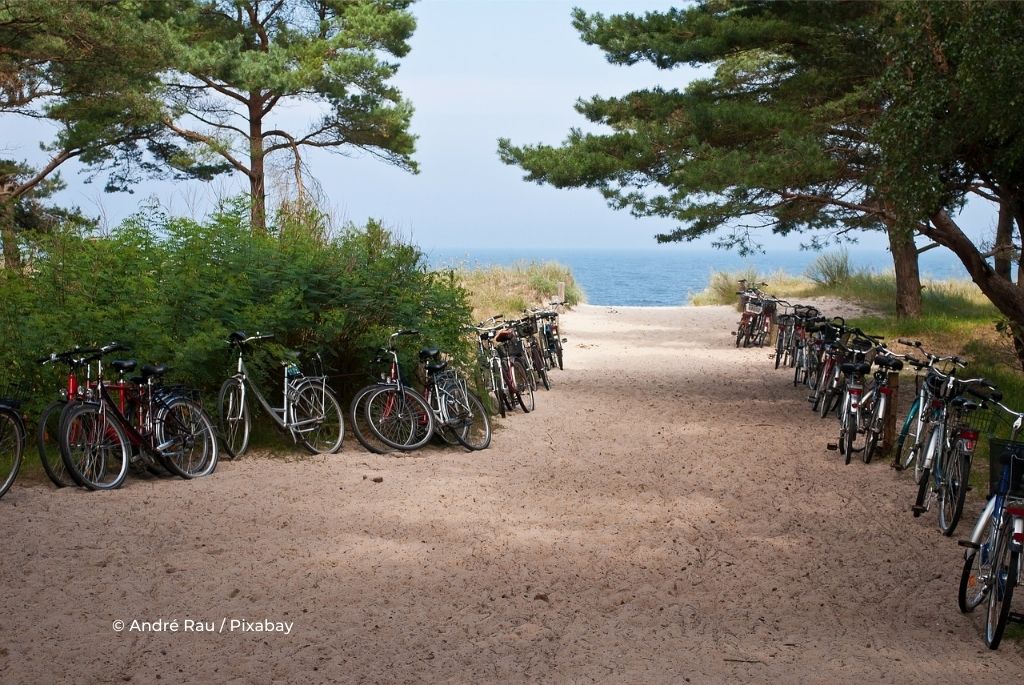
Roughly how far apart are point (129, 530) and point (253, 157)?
2199cm

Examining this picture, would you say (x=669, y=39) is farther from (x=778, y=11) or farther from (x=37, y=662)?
(x=37, y=662)

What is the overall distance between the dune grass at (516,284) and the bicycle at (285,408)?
1137 cm

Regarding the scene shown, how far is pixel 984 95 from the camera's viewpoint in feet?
31.3

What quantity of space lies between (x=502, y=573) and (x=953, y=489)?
295cm

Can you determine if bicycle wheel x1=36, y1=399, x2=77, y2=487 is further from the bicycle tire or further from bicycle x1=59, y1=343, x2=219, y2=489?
the bicycle tire

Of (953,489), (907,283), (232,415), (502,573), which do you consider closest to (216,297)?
(232,415)

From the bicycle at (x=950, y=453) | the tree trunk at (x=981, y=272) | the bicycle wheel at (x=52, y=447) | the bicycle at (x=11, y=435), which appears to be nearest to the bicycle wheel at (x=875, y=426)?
the bicycle at (x=950, y=453)

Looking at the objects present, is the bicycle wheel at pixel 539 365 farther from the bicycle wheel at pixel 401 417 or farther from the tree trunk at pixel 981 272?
the tree trunk at pixel 981 272

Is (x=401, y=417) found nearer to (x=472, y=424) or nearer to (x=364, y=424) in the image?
(x=364, y=424)

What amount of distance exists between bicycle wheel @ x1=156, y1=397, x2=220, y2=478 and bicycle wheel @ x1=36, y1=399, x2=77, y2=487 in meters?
0.66

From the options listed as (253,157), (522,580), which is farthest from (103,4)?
(522,580)

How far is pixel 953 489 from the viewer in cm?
675

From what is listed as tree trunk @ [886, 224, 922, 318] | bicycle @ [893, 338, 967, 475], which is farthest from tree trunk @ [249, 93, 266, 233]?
bicycle @ [893, 338, 967, 475]

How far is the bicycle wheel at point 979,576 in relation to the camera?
5.00 meters
